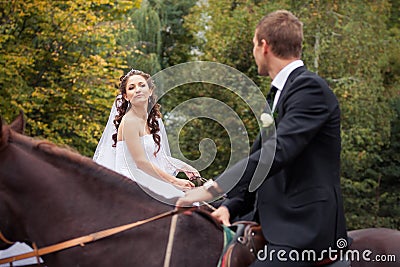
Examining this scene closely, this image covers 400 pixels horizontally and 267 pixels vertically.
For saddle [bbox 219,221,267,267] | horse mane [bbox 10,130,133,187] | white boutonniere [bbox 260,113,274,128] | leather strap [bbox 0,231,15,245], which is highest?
white boutonniere [bbox 260,113,274,128]

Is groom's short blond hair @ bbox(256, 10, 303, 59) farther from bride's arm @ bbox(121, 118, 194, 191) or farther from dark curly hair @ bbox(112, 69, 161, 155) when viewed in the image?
dark curly hair @ bbox(112, 69, 161, 155)

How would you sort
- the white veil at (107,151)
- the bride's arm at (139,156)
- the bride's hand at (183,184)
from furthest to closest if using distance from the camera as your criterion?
the white veil at (107,151), the bride's arm at (139,156), the bride's hand at (183,184)

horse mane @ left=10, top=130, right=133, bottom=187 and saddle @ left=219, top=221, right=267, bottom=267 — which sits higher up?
horse mane @ left=10, top=130, right=133, bottom=187

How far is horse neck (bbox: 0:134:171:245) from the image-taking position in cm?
508

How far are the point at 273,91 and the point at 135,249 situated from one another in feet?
4.61

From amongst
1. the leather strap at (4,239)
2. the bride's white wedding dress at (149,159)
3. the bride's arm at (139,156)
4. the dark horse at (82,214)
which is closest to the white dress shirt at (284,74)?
the dark horse at (82,214)

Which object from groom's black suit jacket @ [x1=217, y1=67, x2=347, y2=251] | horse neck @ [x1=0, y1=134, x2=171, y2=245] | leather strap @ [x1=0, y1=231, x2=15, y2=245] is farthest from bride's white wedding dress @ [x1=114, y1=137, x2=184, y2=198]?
groom's black suit jacket @ [x1=217, y1=67, x2=347, y2=251]

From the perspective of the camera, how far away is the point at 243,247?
5.05m

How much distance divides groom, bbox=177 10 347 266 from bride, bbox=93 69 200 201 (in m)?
2.92

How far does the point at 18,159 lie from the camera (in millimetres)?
5082

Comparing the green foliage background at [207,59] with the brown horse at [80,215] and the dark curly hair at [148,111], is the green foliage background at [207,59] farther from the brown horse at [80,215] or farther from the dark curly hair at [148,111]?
the brown horse at [80,215]

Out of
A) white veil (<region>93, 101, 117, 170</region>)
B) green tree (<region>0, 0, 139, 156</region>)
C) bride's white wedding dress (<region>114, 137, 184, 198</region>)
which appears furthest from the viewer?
green tree (<region>0, 0, 139, 156</region>)

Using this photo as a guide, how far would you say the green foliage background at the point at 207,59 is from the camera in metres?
23.8

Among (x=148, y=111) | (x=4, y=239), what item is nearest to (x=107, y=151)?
(x=148, y=111)
